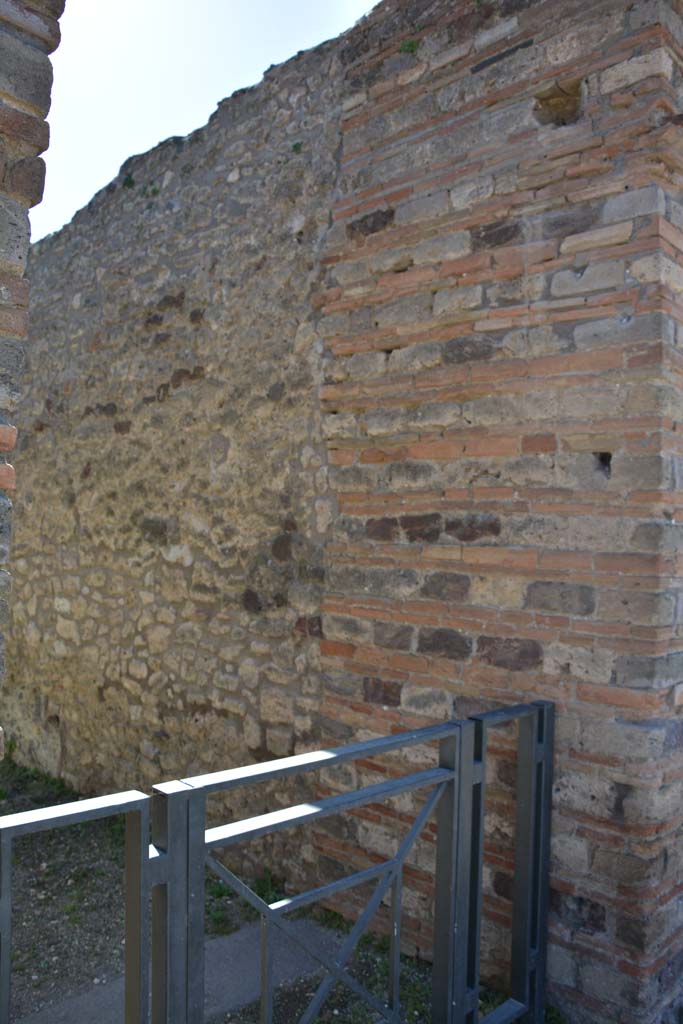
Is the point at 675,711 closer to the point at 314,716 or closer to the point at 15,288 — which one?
the point at 314,716

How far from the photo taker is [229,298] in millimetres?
4238

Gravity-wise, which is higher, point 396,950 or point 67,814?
point 67,814

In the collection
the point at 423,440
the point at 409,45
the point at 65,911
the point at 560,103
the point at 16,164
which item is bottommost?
the point at 65,911

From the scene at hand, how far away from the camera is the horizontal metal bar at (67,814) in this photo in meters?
1.55

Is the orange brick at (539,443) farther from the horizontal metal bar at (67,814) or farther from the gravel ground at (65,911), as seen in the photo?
the gravel ground at (65,911)

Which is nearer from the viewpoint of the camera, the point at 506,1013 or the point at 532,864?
the point at 506,1013

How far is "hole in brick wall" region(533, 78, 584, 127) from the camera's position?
2.95 metres

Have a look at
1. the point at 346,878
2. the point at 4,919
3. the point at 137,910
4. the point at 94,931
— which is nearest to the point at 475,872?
the point at 346,878

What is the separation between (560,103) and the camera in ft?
9.89

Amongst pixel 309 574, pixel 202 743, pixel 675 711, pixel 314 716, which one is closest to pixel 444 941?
pixel 675 711

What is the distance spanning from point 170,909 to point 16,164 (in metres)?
1.76

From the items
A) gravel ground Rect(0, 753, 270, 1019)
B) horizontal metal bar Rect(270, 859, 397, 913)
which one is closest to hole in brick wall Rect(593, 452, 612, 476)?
horizontal metal bar Rect(270, 859, 397, 913)

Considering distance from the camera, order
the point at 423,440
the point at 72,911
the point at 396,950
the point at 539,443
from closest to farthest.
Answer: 1. the point at 396,950
2. the point at 539,443
3. the point at 423,440
4. the point at 72,911

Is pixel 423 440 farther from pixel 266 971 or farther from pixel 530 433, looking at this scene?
pixel 266 971
